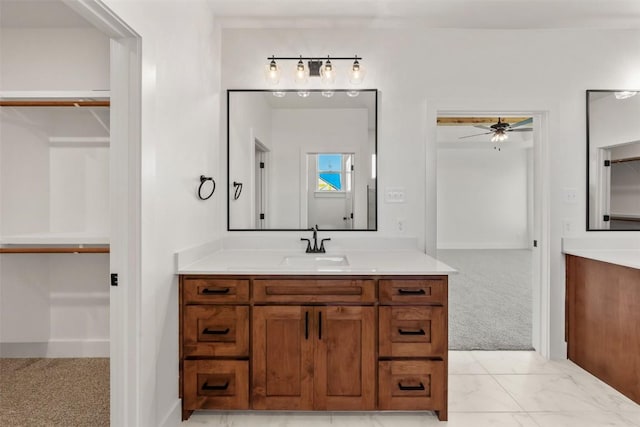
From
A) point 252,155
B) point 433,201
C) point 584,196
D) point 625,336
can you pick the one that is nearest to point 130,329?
point 252,155

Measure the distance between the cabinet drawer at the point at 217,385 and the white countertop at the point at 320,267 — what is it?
0.53 metres

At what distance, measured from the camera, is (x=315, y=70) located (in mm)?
2818

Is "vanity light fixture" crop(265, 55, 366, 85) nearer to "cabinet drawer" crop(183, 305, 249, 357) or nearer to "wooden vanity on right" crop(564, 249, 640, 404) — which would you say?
"cabinet drawer" crop(183, 305, 249, 357)

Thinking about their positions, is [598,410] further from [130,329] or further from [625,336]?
[130,329]

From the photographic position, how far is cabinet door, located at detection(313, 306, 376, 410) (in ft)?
6.75

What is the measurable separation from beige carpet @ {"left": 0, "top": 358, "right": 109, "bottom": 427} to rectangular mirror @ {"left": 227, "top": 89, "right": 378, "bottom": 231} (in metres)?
1.43

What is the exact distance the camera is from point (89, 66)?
9.45 ft

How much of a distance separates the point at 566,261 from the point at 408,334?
5.69 ft

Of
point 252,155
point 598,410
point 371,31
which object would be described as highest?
point 371,31

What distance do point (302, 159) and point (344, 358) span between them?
1.51 meters

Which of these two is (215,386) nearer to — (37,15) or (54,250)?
(54,250)

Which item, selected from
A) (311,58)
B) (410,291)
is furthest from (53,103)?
(410,291)

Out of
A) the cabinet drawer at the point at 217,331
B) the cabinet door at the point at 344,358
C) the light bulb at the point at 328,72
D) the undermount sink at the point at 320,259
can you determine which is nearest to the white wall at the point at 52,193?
the cabinet drawer at the point at 217,331

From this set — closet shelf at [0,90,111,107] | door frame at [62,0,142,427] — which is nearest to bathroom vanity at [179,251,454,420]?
door frame at [62,0,142,427]
